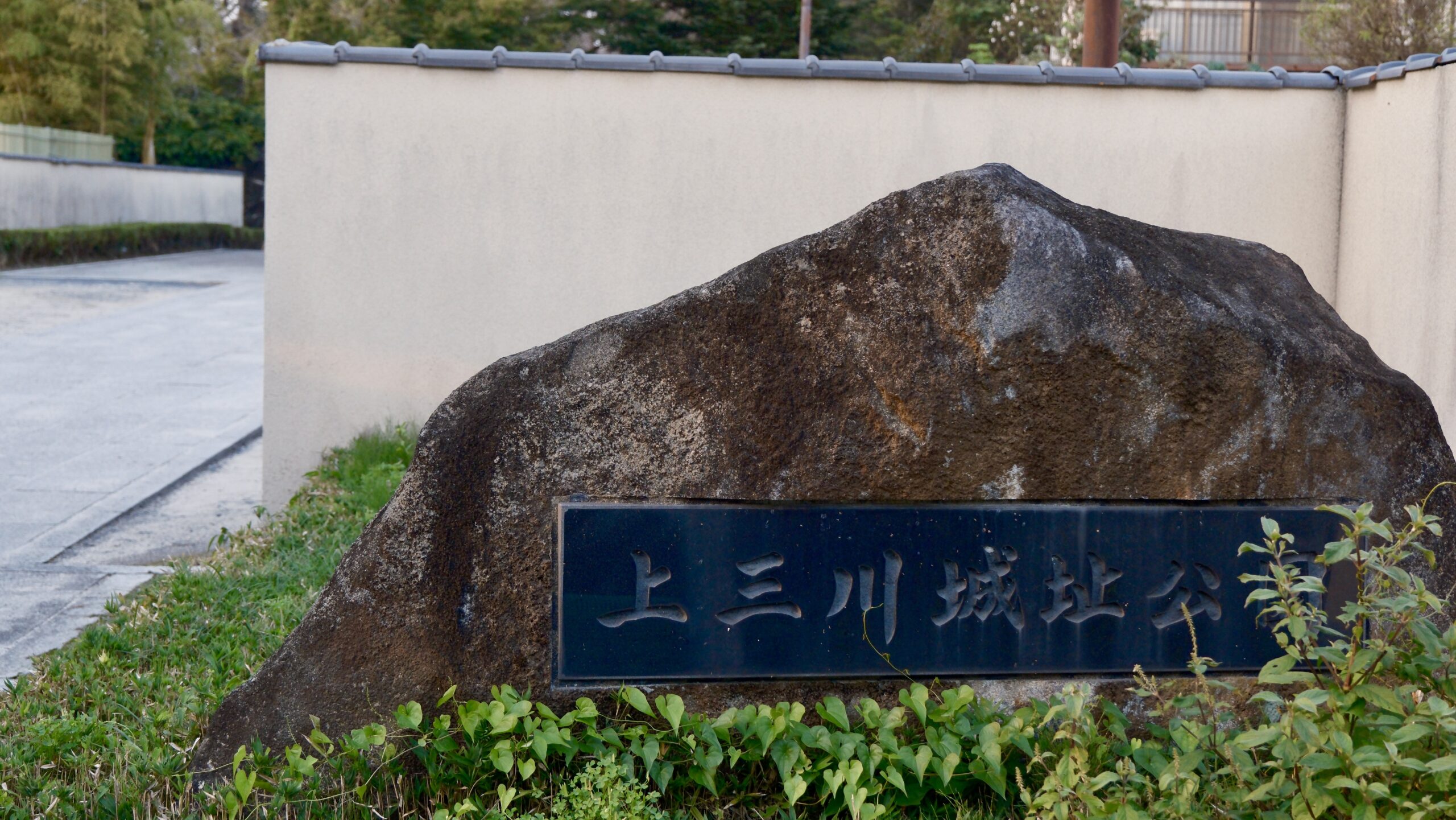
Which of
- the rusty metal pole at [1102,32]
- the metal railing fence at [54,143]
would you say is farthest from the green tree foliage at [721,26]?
the rusty metal pole at [1102,32]

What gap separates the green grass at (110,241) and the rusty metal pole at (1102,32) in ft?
60.5

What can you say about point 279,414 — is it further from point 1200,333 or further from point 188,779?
point 1200,333

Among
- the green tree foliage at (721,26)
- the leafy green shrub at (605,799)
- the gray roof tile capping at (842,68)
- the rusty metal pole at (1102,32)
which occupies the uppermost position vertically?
the green tree foliage at (721,26)

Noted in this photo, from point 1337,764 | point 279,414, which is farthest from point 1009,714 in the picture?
point 279,414

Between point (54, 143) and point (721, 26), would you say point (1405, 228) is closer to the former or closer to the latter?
point (721, 26)

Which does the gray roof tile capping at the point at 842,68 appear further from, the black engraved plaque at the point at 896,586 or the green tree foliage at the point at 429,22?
the green tree foliage at the point at 429,22

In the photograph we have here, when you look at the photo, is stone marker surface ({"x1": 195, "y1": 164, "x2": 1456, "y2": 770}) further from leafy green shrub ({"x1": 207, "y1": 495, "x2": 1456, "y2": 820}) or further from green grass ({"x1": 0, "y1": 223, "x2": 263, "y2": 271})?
green grass ({"x1": 0, "y1": 223, "x2": 263, "y2": 271})

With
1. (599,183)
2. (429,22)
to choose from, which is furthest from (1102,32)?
(429,22)

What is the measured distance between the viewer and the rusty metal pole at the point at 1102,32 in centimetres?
806

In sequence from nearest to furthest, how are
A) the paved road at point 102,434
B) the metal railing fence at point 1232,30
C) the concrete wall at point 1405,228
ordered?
the paved road at point 102,434 < the concrete wall at point 1405,228 < the metal railing fence at point 1232,30

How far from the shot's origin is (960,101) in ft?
20.9

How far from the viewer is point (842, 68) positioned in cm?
624

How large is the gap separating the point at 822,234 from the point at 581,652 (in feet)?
3.56

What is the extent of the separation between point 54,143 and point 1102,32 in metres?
24.2
